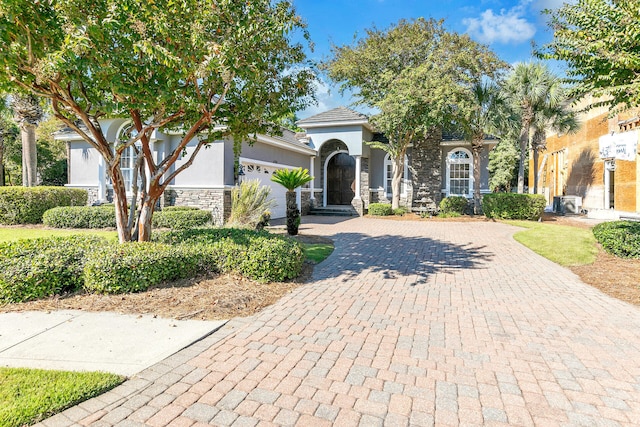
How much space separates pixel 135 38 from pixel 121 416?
17.1ft

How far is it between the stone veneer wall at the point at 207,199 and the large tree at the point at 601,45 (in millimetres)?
10954

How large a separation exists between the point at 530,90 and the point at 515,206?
5.95 metres

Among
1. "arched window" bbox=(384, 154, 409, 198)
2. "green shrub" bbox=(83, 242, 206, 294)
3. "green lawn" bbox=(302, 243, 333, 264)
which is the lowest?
"green lawn" bbox=(302, 243, 333, 264)

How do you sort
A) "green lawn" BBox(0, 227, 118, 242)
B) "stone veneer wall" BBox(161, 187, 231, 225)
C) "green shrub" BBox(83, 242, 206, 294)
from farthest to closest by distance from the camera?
"stone veneer wall" BBox(161, 187, 231, 225)
"green lawn" BBox(0, 227, 118, 242)
"green shrub" BBox(83, 242, 206, 294)

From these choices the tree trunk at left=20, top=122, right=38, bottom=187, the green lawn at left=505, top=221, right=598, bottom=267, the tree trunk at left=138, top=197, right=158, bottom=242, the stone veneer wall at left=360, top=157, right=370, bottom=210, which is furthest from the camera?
the stone veneer wall at left=360, top=157, right=370, bottom=210

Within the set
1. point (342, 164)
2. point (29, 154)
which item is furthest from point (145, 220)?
point (342, 164)

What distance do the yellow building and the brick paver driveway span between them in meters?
12.7

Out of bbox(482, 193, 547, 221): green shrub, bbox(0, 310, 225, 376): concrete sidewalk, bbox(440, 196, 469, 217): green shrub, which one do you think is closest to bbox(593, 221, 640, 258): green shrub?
bbox(482, 193, 547, 221): green shrub

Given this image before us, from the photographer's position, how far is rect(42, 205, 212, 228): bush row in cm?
1181

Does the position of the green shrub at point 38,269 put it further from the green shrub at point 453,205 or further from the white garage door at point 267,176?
the green shrub at point 453,205

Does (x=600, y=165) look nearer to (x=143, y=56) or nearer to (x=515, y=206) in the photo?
(x=515, y=206)

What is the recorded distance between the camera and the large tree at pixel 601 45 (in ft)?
20.1

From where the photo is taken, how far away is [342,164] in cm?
2181

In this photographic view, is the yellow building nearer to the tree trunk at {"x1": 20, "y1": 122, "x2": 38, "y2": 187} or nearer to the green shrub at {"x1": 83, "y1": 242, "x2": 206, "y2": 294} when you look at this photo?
the green shrub at {"x1": 83, "y1": 242, "x2": 206, "y2": 294}
